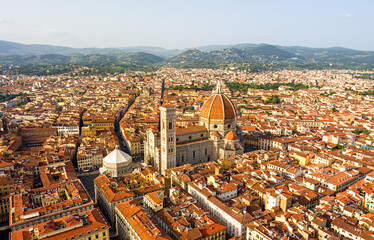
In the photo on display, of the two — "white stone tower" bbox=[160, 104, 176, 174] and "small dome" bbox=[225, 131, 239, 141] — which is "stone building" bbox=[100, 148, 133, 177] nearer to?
"white stone tower" bbox=[160, 104, 176, 174]

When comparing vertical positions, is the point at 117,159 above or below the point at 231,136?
below

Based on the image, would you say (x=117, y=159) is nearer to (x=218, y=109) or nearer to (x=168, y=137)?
(x=168, y=137)

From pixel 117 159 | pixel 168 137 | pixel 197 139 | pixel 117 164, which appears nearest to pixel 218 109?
pixel 197 139

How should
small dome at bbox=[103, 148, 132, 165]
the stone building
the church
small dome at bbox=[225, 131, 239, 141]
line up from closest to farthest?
the stone building
small dome at bbox=[103, 148, 132, 165]
the church
small dome at bbox=[225, 131, 239, 141]

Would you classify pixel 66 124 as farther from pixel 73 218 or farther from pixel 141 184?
pixel 73 218

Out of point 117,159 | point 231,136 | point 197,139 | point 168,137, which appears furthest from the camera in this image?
point 197,139

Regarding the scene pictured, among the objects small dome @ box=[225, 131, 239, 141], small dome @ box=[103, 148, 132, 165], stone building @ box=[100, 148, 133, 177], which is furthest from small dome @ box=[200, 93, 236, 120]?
stone building @ box=[100, 148, 133, 177]
